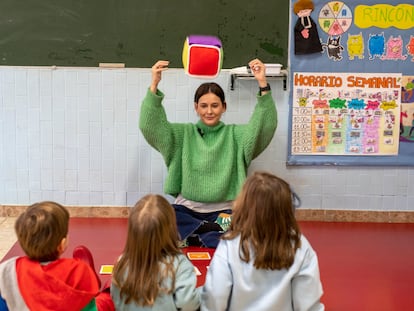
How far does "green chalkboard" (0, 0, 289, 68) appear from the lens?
358cm

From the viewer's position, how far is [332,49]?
11.9 feet

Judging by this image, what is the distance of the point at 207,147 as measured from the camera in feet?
10.5

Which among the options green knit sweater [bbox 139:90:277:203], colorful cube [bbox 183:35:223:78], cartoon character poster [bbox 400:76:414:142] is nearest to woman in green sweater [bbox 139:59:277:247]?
green knit sweater [bbox 139:90:277:203]

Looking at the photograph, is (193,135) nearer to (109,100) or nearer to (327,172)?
(109,100)

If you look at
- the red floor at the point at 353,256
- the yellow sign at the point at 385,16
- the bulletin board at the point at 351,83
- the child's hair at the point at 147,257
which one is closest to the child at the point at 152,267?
the child's hair at the point at 147,257

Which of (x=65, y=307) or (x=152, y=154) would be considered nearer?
(x=65, y=307)

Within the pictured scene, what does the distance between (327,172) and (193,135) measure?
1.06 meters

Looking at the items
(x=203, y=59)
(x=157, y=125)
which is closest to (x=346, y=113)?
(x=203, y=59)

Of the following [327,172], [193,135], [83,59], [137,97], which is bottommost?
[327,172]

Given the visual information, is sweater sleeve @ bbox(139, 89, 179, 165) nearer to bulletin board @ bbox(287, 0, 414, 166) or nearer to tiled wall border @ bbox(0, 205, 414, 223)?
tiled wall border @ bbox(0, 205, 414, 223)

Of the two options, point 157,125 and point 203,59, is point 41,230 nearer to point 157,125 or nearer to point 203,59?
point 157,125

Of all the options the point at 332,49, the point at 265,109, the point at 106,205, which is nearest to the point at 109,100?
the point at 106,205

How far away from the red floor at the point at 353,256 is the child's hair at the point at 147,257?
845mm

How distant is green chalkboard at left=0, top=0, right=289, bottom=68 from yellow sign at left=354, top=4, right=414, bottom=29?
47 centimetres
